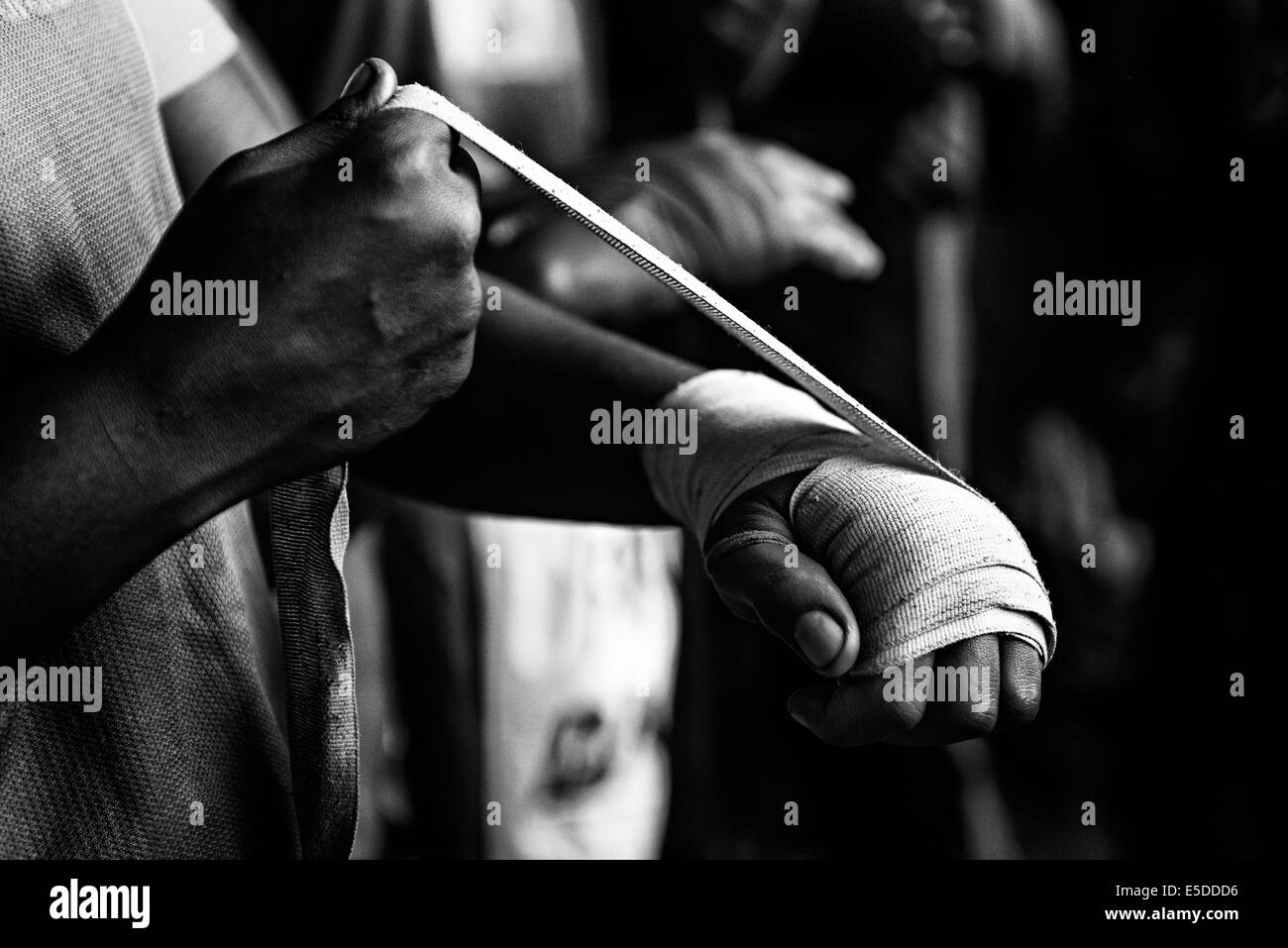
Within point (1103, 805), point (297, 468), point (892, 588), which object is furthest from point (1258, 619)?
point (297, 468)

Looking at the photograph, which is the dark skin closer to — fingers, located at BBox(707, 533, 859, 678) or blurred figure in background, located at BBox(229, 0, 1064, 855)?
fingers, located at BBox(707, 533, 859, 678)

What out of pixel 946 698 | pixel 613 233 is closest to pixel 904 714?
pixel 946 698

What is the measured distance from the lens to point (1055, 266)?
4.17 ft

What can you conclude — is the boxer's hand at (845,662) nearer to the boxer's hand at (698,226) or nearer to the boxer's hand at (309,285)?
the boxer's hand at (309,285)

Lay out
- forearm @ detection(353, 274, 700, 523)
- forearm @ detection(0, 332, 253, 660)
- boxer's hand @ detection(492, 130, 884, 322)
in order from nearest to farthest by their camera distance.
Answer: forearm @ detection(0, 332, 253, 660) → forearm @ detection(353, 274, 700, 523) → boxer's hand @ detection(492, 130, 884, 322)

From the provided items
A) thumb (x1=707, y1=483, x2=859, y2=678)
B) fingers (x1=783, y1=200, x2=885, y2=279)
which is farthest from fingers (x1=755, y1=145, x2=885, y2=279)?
thumb (x1=707, y1=483, x2=859, y2=678)

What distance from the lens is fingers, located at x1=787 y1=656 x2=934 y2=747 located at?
1.18 feet

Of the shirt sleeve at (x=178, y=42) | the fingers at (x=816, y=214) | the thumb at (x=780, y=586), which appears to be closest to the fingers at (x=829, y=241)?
the fingers at (x=816, y=214)

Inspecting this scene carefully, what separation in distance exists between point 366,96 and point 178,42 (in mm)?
236

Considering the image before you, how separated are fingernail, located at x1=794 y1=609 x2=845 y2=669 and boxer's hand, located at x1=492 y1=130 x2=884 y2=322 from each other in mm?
609

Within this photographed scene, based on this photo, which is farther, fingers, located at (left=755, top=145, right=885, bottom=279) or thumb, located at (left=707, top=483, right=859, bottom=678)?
fingers, located at (left=755, top=145, right=885, bottom=279)

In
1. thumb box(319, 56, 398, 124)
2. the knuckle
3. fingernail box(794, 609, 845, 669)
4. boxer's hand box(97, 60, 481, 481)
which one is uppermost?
thumb box(319, 56, 398, 124)

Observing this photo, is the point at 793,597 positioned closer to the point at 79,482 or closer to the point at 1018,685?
the point at 1018,685

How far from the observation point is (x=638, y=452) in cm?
49
